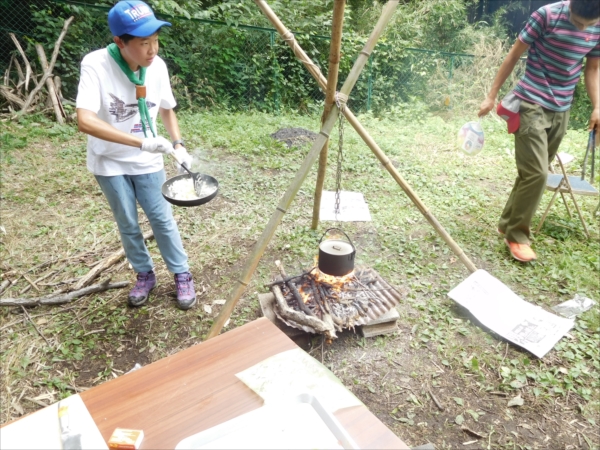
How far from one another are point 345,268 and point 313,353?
62cm

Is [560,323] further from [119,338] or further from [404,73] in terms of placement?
[404,73]

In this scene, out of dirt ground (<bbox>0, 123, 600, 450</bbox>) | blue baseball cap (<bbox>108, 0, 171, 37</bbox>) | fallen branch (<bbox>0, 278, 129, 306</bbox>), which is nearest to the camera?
blue baseball cap (<bbox>108, 0, 171, 37</bbox>)

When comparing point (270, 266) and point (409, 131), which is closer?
point (270, 266)

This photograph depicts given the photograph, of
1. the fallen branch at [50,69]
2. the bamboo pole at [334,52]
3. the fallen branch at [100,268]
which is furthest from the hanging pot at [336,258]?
the fallen branch at [50,69]

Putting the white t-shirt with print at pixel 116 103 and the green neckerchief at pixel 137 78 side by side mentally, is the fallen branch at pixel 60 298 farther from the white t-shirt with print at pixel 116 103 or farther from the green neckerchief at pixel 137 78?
the green neckerchief at pixel 137 78

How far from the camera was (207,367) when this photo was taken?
136 cm

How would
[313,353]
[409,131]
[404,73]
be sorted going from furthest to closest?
1. [404,73]
2. [409,131]
3. [313,353]

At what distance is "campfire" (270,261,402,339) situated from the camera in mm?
2703

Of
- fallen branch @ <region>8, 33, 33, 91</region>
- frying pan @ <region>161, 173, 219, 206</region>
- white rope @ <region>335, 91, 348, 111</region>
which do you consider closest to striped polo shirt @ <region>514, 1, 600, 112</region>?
white rope @ <region>335, 91, 348, 111</region>

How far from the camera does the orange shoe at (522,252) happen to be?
3.80 m

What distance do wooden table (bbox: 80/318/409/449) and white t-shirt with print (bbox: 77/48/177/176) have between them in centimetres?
160

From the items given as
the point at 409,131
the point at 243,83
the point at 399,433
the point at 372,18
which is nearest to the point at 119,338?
the point at 399,433

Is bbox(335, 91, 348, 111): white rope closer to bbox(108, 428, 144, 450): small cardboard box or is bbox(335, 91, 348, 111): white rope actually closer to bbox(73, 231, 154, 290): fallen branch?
bbox(108, 428, 144, 450): small cardboard box

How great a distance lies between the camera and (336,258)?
2777 mm
